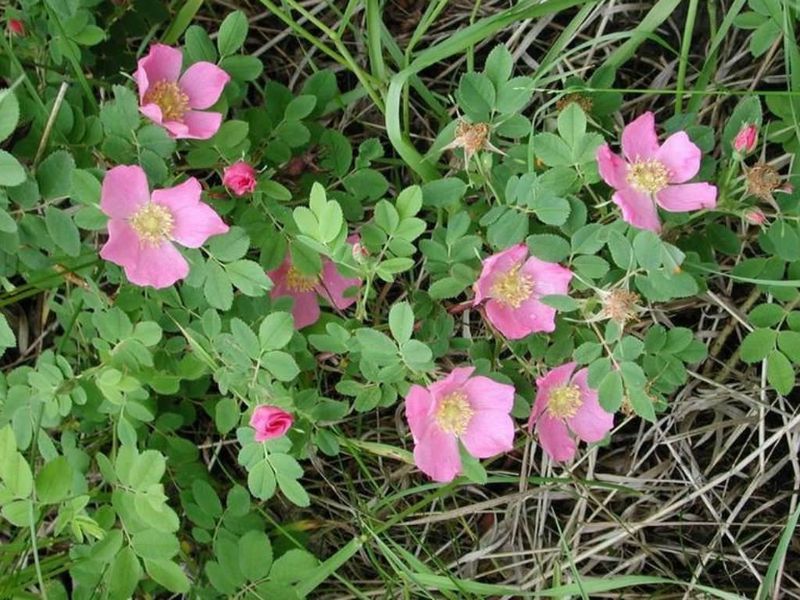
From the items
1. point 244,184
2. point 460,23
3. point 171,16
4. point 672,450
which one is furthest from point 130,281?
point 672,450

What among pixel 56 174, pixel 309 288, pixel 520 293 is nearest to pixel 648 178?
pixel 520 293

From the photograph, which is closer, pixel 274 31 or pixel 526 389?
pixel 526 389

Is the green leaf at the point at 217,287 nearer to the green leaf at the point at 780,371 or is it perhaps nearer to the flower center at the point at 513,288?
the flower center at the point at 513,288

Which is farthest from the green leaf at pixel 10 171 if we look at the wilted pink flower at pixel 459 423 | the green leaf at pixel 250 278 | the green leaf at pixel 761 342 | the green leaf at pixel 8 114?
the green leaf at pixel 761 342

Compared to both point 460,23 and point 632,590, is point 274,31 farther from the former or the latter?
point 632,590

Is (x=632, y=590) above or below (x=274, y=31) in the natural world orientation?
below

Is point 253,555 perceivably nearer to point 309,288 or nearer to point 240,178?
point 309,288

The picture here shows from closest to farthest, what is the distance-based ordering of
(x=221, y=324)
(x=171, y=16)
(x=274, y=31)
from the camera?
(x=221, y=324)
(x=171, y=16)
(x=274, y=31)
